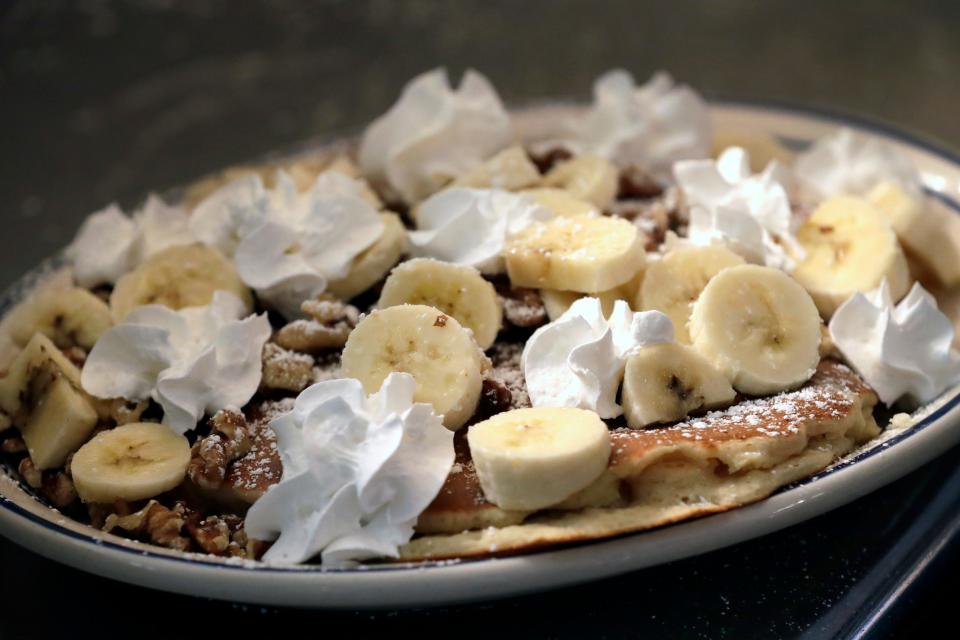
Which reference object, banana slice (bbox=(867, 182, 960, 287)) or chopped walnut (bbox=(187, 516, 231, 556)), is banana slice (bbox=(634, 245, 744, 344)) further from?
chopped walnut (bbox=(187, 516, 231, 556))

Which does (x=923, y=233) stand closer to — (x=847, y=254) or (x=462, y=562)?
(x=847, y=254)

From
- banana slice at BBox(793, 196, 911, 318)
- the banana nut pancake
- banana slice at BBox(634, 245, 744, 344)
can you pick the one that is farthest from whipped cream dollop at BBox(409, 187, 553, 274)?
banana slice at BBox(793, 196, 911, 318)

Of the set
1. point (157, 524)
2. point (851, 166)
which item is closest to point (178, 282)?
point (157, 524)

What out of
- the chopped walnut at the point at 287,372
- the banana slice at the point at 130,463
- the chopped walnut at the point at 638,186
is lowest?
the banana slice at the point at 130,463

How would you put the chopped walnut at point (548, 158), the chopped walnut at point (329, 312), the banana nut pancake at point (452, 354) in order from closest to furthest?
the banana nut pancake at point (452, 354)
the chopped walnut at point (329, 312)
the chopped walnut at point (548, 158)

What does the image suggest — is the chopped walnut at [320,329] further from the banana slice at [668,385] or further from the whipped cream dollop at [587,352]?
the banana slice at [668,385]

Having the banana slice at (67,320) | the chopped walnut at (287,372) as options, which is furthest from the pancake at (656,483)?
the banana slice at (67,320)

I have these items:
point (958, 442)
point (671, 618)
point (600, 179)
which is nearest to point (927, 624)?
point (958, 442)
